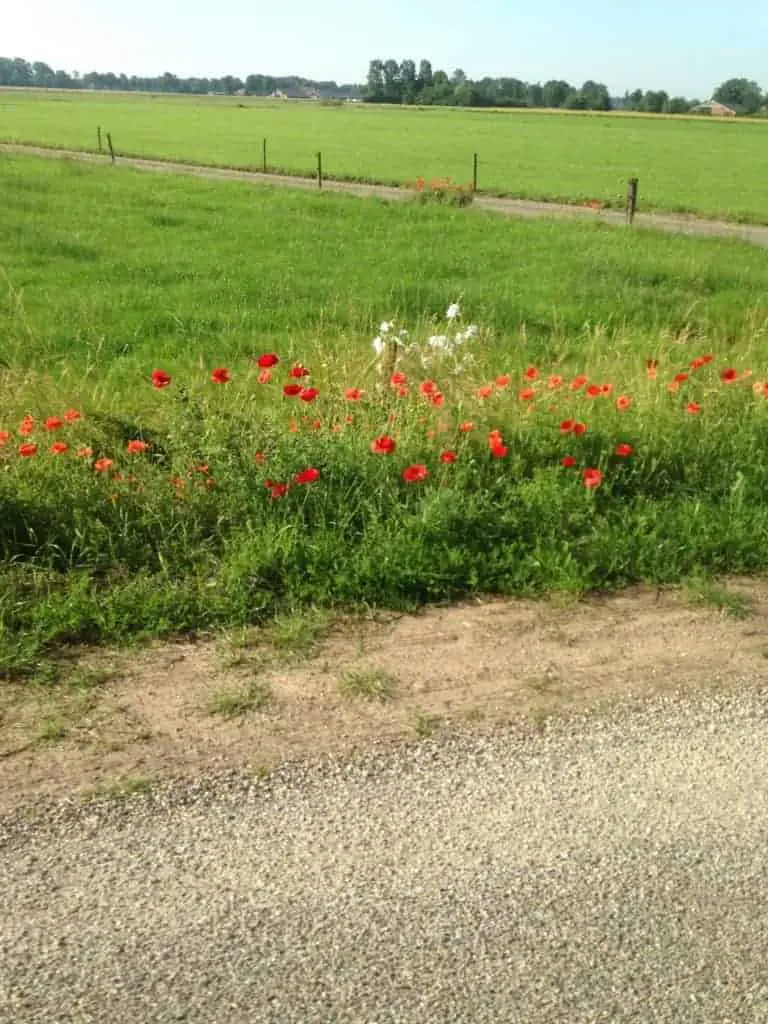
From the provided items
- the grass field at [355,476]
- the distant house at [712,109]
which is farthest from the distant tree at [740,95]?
the grass field at [355,476]

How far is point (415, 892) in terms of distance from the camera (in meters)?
2.77

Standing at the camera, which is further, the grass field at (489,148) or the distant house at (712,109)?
the distant house at (712,109)

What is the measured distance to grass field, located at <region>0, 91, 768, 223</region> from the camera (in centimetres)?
3550

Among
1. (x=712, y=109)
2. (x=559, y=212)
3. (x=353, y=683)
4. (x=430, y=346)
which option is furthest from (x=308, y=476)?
(x=712, y=109)

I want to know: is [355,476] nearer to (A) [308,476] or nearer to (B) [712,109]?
(A) [308,476]

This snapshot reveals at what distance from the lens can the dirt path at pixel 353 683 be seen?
3375 millimetres

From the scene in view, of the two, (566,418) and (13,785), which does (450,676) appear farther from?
(566,418)

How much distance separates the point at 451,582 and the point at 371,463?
1.01 metres

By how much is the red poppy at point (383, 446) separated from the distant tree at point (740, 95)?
150 m

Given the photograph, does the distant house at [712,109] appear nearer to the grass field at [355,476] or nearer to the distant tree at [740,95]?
the distant tree at [740,95]

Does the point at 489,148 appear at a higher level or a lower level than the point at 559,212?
lower

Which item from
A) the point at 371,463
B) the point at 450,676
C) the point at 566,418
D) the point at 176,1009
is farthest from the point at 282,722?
the point at 566,418

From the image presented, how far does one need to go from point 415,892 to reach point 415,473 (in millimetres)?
2716

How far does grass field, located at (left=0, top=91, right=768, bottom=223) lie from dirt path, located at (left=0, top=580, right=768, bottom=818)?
26908 mm
